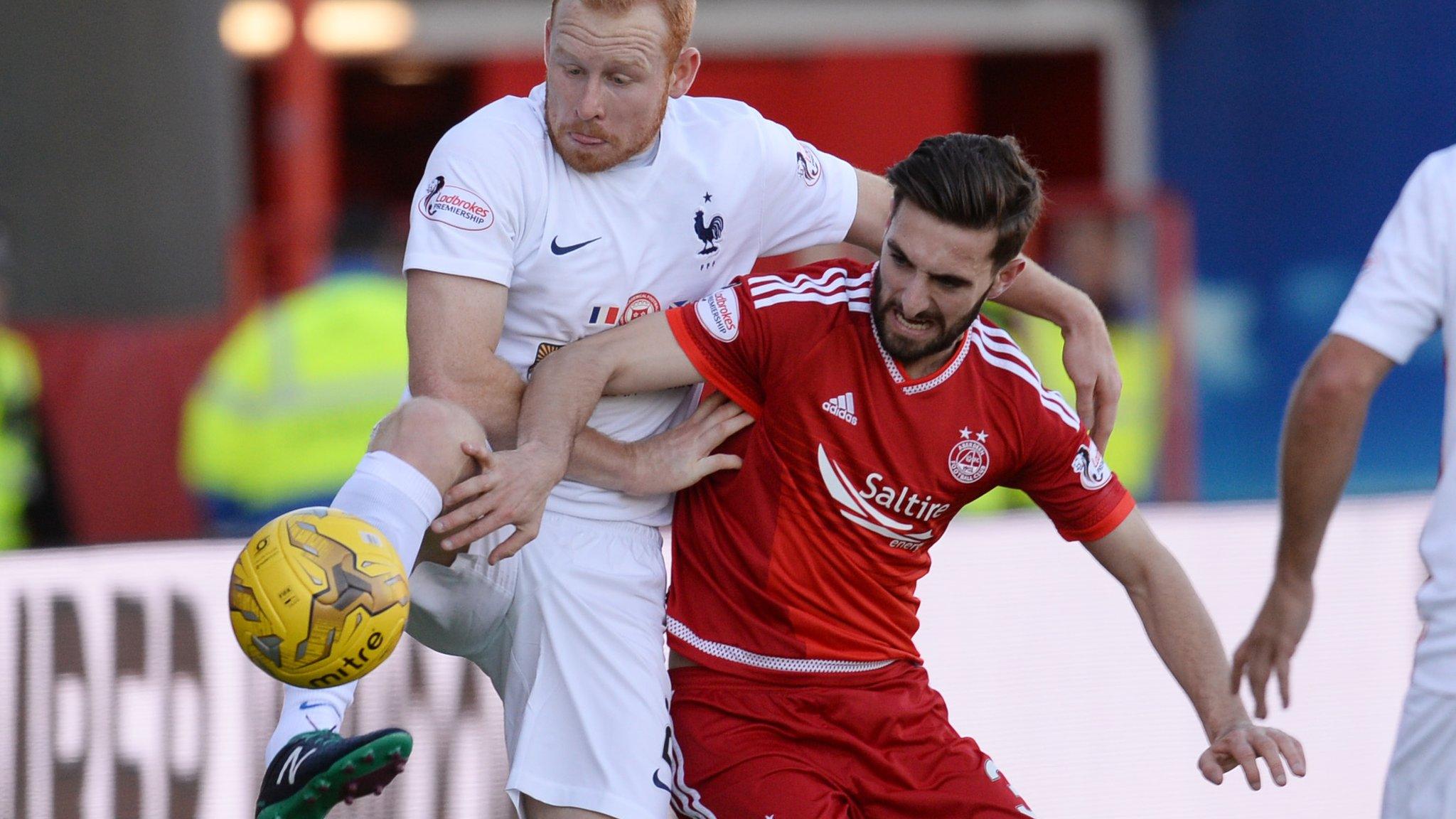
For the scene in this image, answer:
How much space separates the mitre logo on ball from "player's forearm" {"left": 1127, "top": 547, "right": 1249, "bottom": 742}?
1554 millimetres

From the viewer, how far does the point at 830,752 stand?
11.8 ft

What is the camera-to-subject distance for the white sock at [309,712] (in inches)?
127

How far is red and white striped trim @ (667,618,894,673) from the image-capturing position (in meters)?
3.60

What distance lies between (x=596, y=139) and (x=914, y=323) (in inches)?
28.9

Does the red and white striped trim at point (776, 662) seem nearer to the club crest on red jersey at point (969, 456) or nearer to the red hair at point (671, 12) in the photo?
the club crest on red jersey at point (969, 456)

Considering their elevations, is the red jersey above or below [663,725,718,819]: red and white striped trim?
above

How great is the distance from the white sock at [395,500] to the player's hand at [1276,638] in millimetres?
1701

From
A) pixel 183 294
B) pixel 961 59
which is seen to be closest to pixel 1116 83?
pixel 961 59

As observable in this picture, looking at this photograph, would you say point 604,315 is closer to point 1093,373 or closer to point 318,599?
point 318,599

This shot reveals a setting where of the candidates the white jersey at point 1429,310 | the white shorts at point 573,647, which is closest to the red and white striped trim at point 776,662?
the white shorts at point 573,647

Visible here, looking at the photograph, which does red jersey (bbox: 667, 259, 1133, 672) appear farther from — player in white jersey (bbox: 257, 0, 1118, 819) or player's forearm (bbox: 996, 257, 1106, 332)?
player's forearm (bbox: 996, 257, 1106, 332)

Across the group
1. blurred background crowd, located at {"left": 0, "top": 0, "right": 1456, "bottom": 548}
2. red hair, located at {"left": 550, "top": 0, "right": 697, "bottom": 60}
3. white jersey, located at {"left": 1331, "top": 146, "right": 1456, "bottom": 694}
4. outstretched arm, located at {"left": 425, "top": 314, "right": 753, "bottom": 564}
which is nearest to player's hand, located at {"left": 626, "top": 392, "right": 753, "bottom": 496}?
outstretched arm, located at {"left": 425, "top": 314, "right": 753, "bottom": 564}

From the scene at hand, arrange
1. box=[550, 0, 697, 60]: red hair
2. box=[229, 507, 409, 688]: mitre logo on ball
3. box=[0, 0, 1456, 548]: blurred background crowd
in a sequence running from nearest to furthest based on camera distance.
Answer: box=[229, 507, 409, 688]: mitre logo on ball
box=[550, 0, 697, 60]: red hair
box=[0, 0, 1456, 548]: blurred background crowd

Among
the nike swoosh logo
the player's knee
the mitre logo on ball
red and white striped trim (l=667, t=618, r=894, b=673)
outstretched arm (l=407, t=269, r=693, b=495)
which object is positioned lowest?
red and white striped trim (l=667, t=618, r=894, b=673)
